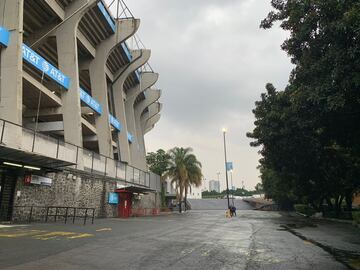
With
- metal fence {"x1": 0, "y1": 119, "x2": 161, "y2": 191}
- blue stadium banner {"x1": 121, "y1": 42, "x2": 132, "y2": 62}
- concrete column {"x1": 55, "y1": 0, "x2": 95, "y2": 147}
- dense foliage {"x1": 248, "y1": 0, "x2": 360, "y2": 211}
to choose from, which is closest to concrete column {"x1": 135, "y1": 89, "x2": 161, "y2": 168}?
blue stadium banner {"x1": 121, "y1": 42, "x2": 132, "y2": 62}

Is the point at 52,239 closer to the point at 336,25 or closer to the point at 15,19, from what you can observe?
the point at 336,25

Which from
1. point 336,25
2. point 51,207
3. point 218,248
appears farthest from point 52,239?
point 336,25

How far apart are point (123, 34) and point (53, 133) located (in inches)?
533

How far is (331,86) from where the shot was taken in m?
10.8

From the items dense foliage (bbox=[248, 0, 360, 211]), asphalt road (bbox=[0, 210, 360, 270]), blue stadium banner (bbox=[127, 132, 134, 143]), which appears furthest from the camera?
blue stadium banner (bbox=[127, 132, 134, 143])

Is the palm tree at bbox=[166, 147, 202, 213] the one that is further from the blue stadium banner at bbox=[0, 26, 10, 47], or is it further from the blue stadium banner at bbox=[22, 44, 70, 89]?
the blue stadium banner at bbox=[0, 26, 10, 47]

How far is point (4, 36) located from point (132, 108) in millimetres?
32761

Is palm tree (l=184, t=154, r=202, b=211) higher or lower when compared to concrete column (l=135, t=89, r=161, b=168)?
lower

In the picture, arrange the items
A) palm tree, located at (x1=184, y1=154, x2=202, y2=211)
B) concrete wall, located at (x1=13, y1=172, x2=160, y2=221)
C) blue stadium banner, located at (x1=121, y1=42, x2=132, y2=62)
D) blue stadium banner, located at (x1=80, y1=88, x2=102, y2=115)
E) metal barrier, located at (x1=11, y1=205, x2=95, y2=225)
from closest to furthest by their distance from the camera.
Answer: metal barrier, located at (x1=11, y1=205, x2=95, y2=225) < concrete wall, located at (x1=13, y1=172, x2=160, y2=221) < blue stadium banner, located at (x1=80, y1=88, x2=102, y2=115) < blue stadium banner, located at (x1=121, y1=42, x2=132, y2=62) < palm tree, located at (x1=184, y1=154, x2=202, y2=211)

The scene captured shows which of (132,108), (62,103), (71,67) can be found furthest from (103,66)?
(132,108)

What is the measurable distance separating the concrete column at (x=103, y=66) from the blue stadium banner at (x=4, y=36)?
16.4 meters

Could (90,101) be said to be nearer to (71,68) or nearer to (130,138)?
(71,68)

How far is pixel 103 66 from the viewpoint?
122ft

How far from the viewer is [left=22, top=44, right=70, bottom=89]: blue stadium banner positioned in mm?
24734
